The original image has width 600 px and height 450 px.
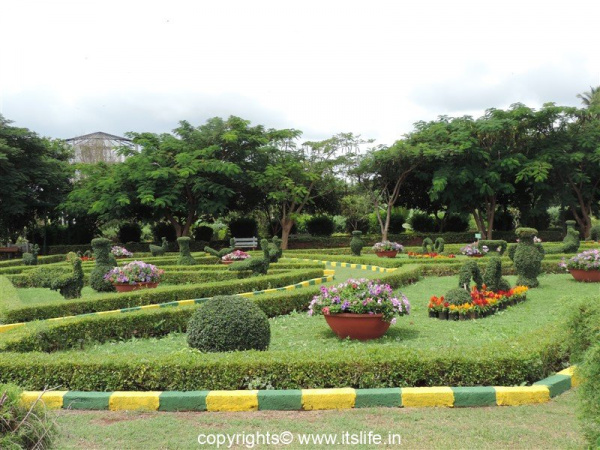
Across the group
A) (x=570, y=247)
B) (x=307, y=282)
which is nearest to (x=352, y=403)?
(x=307, y=282)

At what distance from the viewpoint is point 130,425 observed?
4.26 metres

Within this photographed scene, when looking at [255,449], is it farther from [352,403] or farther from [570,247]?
[570,247]

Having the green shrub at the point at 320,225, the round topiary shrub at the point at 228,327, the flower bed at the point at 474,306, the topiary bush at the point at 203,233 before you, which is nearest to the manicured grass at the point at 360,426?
the round topiary shrub at the point at 228,327

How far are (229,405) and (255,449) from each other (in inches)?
33.7

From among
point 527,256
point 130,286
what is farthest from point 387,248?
point 130,286

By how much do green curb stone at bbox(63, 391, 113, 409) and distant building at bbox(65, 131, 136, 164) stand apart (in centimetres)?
3323

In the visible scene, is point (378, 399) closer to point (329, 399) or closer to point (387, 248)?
point (329, 399)

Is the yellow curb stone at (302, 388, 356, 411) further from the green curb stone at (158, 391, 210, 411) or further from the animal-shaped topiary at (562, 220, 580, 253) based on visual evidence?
the animal-shaped topiary at (562, 220, 580, 253)

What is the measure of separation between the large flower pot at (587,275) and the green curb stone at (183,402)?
35.7 feet

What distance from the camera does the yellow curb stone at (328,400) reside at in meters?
4.58

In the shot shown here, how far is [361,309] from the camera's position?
711cm

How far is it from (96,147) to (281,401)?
36222 mm

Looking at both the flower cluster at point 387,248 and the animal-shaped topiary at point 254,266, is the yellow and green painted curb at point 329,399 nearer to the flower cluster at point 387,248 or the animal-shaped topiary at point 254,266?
the animal-shaped topiary at point 254,266

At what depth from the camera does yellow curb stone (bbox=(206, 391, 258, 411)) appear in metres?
4.59
